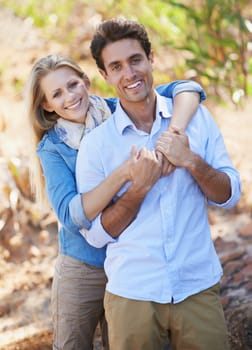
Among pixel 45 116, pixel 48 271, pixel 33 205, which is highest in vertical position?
pixel 45 116

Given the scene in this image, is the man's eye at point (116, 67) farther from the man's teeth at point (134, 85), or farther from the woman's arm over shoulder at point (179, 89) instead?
the woman's arm over shoulder at point (179, 89)

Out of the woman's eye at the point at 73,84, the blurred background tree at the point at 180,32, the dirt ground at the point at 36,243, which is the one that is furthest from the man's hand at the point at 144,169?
the blurred background tree at the point at 180,32

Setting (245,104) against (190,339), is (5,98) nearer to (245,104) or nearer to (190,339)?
(245,104)

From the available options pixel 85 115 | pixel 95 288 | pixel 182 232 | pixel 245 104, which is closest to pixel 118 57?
Result: pixel 85 115

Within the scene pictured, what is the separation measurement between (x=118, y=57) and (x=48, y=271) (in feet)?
7.87

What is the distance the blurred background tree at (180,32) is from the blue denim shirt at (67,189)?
2.12 metres

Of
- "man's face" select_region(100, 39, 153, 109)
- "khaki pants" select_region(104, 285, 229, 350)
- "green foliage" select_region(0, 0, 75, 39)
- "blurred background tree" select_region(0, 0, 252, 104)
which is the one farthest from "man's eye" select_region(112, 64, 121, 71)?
"green foliage" select_region(0, 0, 75, 39)

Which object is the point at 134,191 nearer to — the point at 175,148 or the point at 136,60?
the point at 175,148

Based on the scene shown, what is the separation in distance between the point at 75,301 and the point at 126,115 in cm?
81

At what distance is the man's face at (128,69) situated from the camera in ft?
8.41

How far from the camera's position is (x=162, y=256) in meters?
2.51

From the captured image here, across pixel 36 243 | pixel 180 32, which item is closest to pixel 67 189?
pixel 36 243

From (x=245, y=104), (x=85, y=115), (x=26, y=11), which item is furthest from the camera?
(x=26, y=11)

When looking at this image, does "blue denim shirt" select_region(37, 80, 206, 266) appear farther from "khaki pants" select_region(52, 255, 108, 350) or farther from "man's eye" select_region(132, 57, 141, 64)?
"man's eye" select_region(132, 57, 141, 64)
